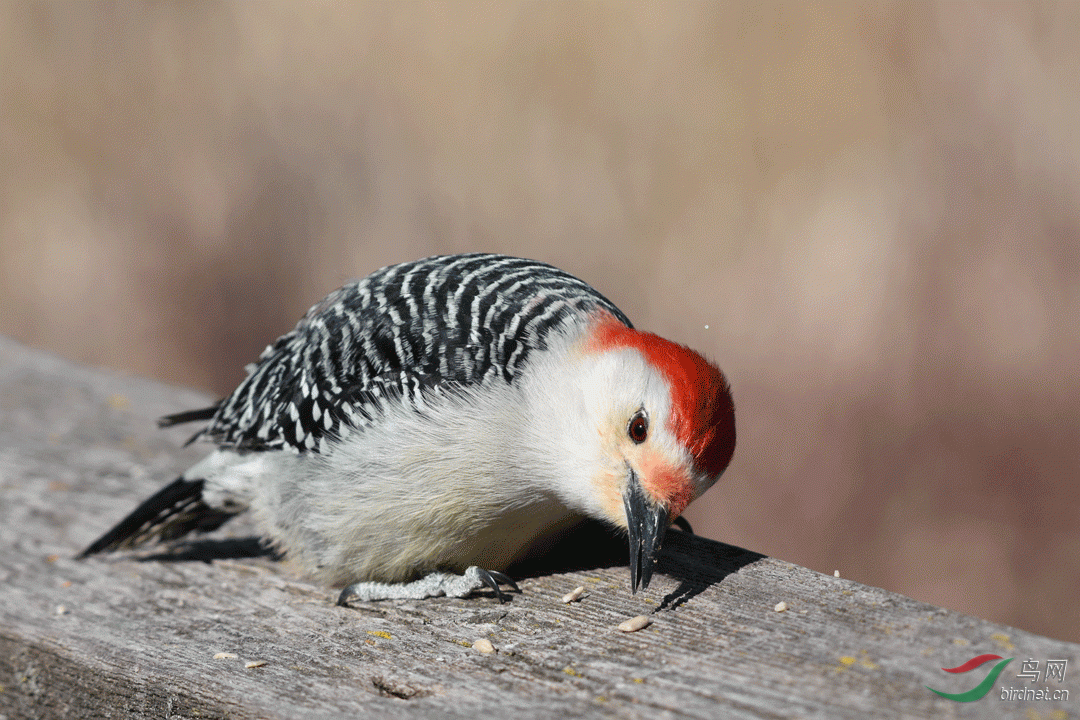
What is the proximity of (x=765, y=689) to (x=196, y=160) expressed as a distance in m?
6.10

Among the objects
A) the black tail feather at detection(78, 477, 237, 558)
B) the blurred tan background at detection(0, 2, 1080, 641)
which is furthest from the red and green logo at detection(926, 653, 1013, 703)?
the blurred tan background at detection(0, 2, 1080, 641)

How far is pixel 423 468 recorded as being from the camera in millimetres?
2871

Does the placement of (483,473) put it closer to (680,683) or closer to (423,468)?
(423,468)

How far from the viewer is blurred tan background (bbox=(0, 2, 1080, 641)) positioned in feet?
15.8

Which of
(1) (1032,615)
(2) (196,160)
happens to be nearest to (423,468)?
(1) (1032,615)

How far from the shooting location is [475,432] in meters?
2.81

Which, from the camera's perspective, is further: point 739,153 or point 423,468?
point 739,153

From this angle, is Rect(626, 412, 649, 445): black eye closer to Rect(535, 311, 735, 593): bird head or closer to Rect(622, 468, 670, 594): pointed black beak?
Rect(535, 311, 735, 593): bird head

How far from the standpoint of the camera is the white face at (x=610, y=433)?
8.75ft

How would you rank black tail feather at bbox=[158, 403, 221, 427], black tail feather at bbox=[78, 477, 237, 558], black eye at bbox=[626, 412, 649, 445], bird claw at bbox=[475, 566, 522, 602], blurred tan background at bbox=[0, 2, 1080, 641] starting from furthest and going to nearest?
blurred tan background at bbox=[0, 2, 1080, 641]
black tail feather at bbox=[158, 403, 221, 427]
black tail feather at bbox=[78, 477, 237, 558]
bird claw at bbox=[475, 566, 522, 602]
black eye at bbox=[626, 412, 649, 445]

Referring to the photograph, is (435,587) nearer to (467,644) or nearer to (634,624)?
(467,644)

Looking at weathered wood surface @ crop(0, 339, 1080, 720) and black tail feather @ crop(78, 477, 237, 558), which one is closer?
weathered wood surface @ crop(0, 339, 1080, 720)

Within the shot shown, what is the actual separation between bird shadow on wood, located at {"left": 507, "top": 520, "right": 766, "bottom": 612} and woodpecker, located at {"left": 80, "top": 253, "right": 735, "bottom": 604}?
0.10 meters
